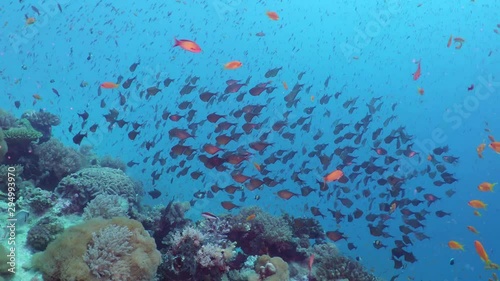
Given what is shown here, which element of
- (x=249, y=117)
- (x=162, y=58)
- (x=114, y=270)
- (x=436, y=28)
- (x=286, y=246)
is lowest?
(x=114, y=270)

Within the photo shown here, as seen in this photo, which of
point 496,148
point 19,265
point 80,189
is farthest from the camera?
point 496,148

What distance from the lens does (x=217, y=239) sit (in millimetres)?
6543

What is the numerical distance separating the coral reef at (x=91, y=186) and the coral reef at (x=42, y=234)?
1580 millimetres

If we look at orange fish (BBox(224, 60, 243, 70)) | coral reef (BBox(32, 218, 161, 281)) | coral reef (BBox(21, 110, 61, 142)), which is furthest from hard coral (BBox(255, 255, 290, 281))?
coral reef (BBox(21, 110, 61, 142))

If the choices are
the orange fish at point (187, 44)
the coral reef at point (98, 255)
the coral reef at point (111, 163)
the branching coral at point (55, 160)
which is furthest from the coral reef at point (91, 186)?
the coral reef at point (111, 163)

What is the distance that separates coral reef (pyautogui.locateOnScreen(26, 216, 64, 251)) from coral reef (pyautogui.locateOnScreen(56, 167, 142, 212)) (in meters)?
1.58

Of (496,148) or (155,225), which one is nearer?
(155,225)

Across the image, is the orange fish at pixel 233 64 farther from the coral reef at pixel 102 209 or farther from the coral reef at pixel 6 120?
the coral reef at pixel 6 120

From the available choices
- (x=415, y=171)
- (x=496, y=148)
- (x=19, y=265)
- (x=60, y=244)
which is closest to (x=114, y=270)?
(x=60, y=244)

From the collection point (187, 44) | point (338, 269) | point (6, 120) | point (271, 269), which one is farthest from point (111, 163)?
point (338, 269)

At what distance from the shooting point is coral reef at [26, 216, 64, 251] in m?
6.13

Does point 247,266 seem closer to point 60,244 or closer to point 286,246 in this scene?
point 286,246

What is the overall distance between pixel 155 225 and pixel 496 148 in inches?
398

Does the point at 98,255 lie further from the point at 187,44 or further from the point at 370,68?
the point at 370,68
